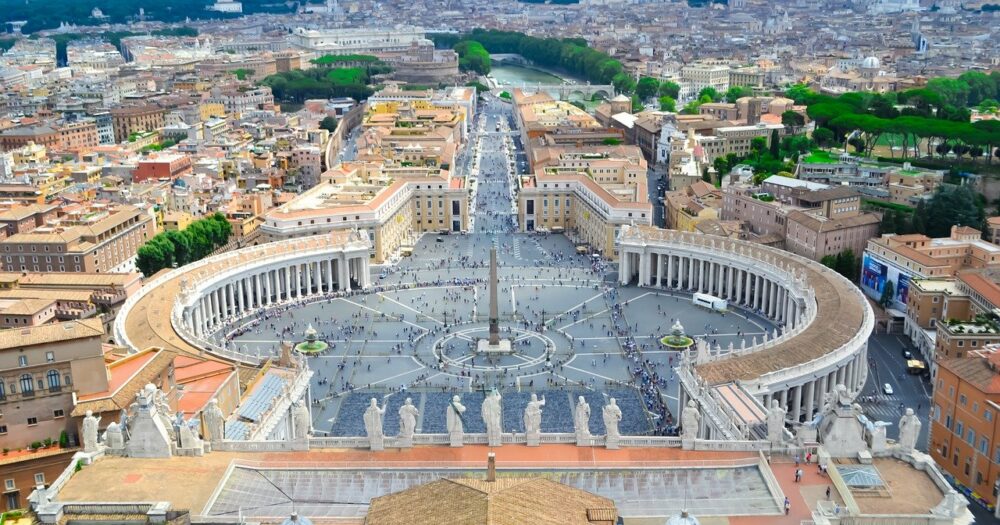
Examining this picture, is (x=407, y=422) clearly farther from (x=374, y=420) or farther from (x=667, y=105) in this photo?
(x=667, y=105)

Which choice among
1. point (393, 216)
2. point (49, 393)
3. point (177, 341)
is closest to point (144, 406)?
point (49, 393)

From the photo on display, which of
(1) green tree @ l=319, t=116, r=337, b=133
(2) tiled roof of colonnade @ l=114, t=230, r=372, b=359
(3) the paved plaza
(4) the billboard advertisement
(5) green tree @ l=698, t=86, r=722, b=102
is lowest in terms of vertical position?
(3) the paved plaza

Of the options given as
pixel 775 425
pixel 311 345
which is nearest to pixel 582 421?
pixel 775 425

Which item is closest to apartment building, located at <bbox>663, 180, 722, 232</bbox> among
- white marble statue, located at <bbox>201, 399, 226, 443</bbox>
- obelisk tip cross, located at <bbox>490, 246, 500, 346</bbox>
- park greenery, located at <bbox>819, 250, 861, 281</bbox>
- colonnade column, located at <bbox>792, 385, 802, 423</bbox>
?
park greenery, located at <bbox>819, 250, 861, 281</bbox>

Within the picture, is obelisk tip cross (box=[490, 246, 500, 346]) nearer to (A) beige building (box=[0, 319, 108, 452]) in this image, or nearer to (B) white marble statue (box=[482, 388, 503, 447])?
(B) white marble statue (box=[482, 388, 503, 447])

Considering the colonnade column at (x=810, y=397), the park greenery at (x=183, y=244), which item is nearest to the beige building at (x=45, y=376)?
the colonnade column at (x=810, y=397)

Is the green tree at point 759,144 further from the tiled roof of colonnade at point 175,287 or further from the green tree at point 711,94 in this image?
the tiled roof of colonnade at point 175,287

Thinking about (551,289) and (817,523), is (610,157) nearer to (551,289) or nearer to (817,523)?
(551,289)
